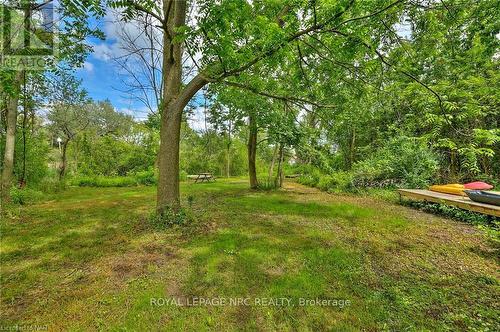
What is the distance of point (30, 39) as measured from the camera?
5.30 metres

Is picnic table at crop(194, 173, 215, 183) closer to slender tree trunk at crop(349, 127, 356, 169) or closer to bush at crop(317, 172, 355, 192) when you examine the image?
bush at crop(317, 172, 355, 192)

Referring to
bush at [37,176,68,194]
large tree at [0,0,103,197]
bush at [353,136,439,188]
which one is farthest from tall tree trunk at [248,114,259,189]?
bush at [37,176,68,194]

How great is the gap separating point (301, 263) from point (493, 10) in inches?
166

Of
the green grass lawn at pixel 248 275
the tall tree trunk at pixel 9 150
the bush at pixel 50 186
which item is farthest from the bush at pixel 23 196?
the green grass lawn at pixel 248 275

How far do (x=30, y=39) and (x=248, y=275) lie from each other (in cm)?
722

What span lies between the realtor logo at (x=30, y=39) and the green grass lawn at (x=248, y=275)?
3.60 meters

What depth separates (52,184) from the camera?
961cm

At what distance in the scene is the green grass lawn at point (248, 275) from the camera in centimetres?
210

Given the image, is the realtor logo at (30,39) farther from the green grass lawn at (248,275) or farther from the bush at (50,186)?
the bush at (50,186)

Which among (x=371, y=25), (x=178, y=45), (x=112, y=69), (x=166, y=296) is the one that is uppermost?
(x=112, y=69)

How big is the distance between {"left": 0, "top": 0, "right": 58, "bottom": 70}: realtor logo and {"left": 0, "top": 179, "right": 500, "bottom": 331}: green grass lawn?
3605mm

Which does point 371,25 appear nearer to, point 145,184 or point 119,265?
point 119,265

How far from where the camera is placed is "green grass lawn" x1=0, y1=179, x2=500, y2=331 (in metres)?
2.10

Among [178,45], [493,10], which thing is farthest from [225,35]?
[493,10]
